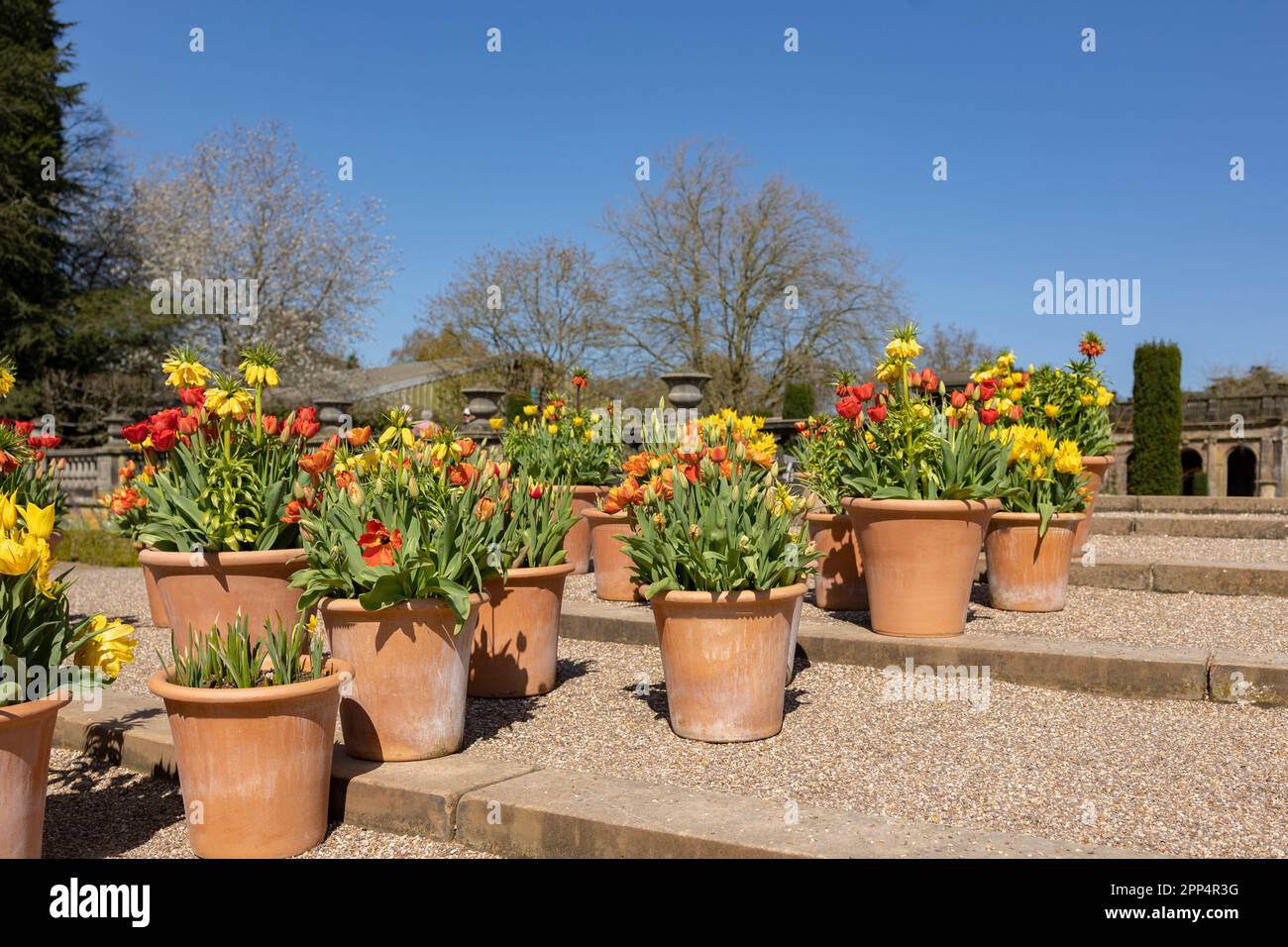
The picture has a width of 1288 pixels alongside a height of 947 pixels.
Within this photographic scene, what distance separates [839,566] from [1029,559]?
3.44 ft

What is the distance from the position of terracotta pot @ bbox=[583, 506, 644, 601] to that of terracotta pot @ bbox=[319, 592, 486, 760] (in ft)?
8.62

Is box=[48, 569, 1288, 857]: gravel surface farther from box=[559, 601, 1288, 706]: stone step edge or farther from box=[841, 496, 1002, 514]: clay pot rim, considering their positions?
box=[841, 496, 1002, 514]: clay pot rim

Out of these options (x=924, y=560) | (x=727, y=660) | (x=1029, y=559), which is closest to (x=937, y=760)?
(x=727, y=660)

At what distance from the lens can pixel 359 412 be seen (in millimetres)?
27547

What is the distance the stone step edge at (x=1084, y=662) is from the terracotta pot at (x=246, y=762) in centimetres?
269

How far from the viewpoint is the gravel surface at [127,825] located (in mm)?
2984

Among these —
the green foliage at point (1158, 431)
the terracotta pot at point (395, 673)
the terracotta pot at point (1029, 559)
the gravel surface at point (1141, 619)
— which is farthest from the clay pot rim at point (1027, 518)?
the green foliage at point (1158, 431)

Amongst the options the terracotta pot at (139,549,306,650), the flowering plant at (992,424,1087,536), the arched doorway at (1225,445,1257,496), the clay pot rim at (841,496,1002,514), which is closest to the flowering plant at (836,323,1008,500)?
the clay pot rim at (841,496,1002,514)

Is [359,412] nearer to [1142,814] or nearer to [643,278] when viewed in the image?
[643,278]

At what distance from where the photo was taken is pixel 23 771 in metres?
2.66

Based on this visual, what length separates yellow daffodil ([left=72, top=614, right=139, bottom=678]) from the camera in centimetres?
292

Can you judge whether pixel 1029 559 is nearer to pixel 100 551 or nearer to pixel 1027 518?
pixel 1027 518

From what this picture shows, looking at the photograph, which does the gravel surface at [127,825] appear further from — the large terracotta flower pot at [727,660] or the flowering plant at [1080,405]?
the flowering plant at [1080,405]
